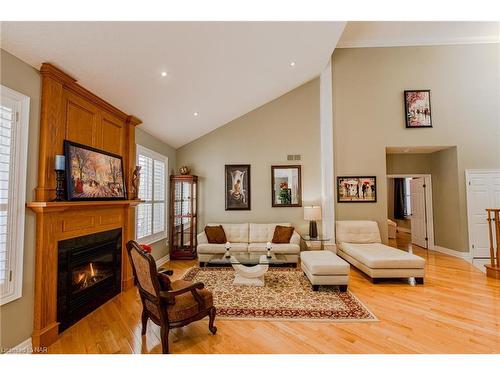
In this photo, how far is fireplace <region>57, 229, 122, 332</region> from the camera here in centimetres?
241

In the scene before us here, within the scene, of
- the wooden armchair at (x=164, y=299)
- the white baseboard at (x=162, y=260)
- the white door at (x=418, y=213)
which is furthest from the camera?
the white door at (x=418, y=213)

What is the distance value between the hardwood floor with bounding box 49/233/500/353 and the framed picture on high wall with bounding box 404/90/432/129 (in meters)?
3.75

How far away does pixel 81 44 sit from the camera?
7.05 ft

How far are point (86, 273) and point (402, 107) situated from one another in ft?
22.7

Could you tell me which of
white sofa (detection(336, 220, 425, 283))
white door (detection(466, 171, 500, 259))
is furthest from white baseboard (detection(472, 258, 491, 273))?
white sofa (detection(336, 220, 425, 283))

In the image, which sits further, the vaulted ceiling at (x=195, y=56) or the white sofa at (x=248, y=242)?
the white sofa at (x=248, y=242)

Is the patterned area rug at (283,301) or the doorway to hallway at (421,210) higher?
the doorway to hallway at (421,210)

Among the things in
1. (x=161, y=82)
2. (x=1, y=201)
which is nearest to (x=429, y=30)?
(x=161, y=82)

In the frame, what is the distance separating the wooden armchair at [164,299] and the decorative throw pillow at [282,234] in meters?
2.83

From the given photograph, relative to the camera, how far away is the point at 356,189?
5457mm

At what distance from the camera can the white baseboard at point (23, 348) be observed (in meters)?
1.94

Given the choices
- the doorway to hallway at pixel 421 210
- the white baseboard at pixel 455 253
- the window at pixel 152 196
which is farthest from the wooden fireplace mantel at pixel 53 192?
the white baseboard at pixel 455 253

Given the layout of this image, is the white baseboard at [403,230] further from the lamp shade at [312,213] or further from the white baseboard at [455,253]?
the lamp shade at [312,213]
